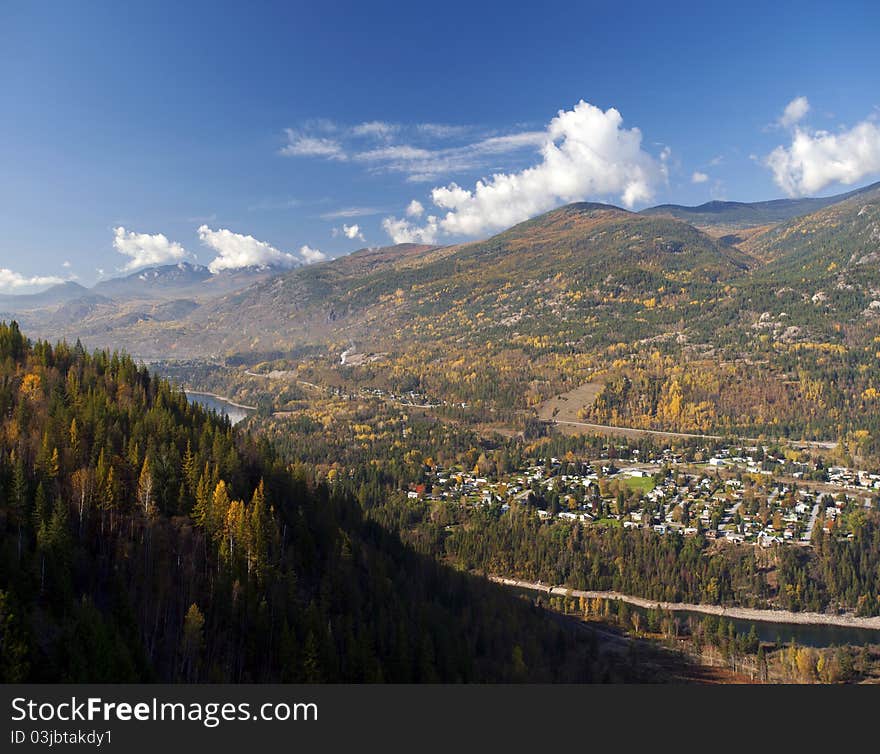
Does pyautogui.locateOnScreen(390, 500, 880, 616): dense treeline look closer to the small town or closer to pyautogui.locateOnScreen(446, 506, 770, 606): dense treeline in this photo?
pyautogui.locateOnScreen(446, 506, 770, 606): dense treeline

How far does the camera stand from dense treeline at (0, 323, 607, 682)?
1092 inches

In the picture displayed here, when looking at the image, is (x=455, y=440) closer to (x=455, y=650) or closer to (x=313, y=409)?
(x=313, y=409)

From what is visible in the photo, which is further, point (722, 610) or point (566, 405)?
point (566, 405)

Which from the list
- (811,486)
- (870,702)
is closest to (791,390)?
(811,486)

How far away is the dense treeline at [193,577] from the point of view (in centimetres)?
2773

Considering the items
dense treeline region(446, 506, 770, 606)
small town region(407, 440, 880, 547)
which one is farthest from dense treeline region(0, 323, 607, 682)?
small town region(407, 440, 880, 547)

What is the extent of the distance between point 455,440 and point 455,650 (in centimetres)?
10892

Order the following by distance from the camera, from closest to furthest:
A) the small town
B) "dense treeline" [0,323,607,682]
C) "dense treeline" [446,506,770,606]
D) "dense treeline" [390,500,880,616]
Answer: "dense treeline" [0,323,607,682] < "dense treeline" [390,500,880,616] < "dense treeline" [446,506,770,606] < the small town

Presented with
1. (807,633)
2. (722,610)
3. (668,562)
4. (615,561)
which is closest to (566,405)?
(615,561)

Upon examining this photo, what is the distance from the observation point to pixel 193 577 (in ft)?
120

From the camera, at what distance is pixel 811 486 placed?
11250 cm

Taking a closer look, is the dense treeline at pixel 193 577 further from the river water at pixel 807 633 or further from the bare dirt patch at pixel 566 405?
the bare dirt patch at pixel 566 405

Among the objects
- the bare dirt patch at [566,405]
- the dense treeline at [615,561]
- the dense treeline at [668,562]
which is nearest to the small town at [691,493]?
the dense treeline at [668,562]

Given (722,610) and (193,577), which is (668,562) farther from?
(193,577)
